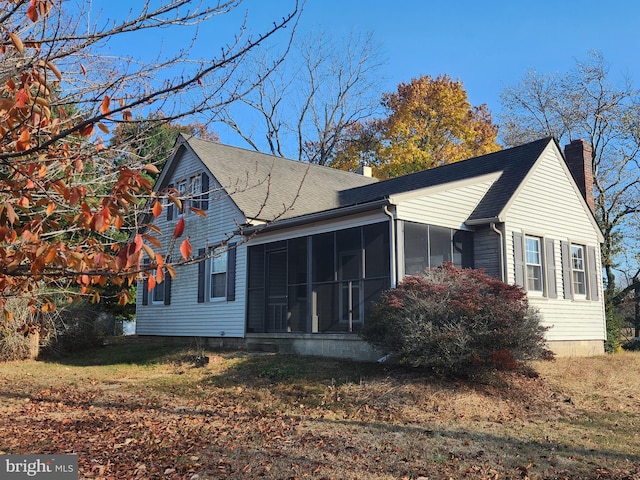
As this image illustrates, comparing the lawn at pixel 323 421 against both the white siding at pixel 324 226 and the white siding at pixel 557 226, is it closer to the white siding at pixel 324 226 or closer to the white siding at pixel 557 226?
the white siding at pixel 557 226

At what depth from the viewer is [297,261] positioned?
17.7m

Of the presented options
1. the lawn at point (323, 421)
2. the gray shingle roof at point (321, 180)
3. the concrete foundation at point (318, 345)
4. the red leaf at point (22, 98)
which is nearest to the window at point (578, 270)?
the concrete foundation at point (318, 345)

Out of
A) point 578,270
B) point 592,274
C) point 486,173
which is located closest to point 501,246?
point 486,173

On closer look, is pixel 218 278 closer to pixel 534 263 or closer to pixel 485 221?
pixel 485 221

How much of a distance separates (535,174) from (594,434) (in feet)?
31.7

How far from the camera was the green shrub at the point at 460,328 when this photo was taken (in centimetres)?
1009

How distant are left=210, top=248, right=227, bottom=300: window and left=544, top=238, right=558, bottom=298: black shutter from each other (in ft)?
30.5

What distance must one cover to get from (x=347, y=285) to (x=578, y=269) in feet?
22.8

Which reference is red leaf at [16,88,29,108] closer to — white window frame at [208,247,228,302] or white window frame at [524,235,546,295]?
white window frame at [524,235,546,295]

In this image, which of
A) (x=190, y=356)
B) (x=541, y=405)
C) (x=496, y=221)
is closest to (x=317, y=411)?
(x=541, y=405)

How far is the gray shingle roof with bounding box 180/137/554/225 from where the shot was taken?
16203 millimetres

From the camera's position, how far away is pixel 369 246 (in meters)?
16.4

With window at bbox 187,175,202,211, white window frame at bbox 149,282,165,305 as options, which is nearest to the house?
white window frame at bbox 149,282,165,305

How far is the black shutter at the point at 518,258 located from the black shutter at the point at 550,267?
4.10ft
